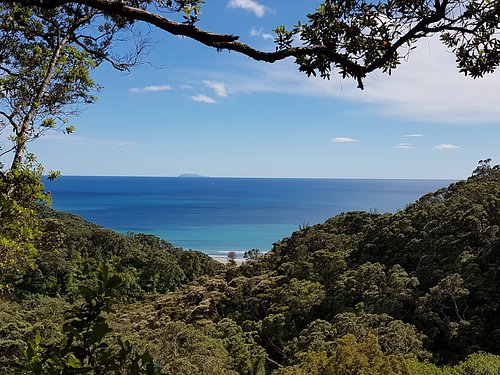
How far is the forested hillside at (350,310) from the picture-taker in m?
10.9

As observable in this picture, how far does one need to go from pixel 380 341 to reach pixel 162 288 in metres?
28.7

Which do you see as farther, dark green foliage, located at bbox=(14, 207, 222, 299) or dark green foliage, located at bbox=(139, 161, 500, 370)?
dark green foliage, located at bbox=(14, 207, 222, 299)

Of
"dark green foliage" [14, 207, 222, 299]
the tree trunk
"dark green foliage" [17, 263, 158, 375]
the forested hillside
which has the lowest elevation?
"dark green foliage" [14, 207, 222, 299]

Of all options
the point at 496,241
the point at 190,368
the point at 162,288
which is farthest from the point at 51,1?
the point at 162,288

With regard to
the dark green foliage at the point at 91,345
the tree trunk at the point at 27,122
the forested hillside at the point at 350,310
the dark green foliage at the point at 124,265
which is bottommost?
the dark green foliage at the point at 124,265

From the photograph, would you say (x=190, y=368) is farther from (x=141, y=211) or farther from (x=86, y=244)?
(x=141, y=211)

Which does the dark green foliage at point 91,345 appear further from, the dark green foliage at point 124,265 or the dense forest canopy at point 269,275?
the dark green foliage at point 124,265

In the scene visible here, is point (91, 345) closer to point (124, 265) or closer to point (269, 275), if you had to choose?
point (269, 275)

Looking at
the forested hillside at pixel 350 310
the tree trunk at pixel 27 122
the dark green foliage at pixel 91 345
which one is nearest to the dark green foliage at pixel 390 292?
the forested hillside at pixel 350 310

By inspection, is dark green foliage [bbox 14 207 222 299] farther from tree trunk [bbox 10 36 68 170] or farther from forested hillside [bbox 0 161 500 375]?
tree trunk [bbox 10 36 68 170]

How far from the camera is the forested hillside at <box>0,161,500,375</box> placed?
1085cm

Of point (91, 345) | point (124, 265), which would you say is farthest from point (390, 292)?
point (124, 265)

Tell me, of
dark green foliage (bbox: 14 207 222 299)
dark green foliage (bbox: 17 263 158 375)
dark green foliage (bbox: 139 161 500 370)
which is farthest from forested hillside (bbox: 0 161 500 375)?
dark green foliage (bbox: 14 207 222 299)

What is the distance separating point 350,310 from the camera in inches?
611
